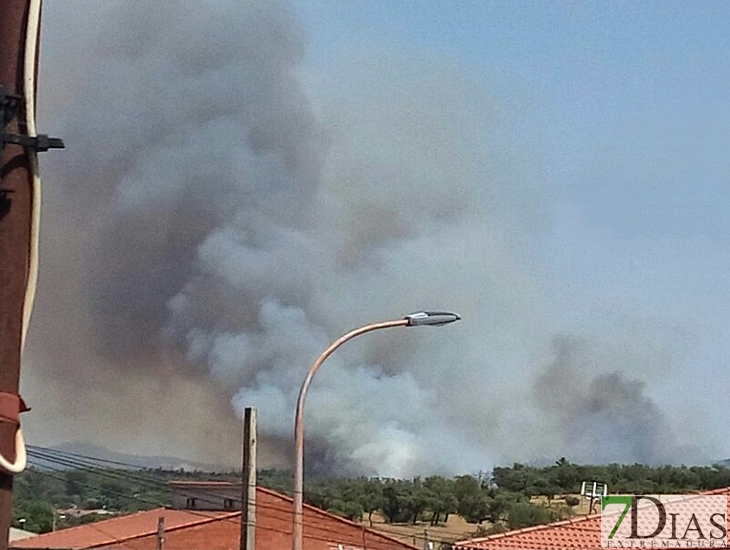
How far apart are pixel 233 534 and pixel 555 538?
8091 millimetres

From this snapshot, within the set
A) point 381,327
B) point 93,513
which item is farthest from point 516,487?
point 381,327

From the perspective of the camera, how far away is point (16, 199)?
351 cm

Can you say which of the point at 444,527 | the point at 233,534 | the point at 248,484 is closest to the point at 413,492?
the point at 444,527

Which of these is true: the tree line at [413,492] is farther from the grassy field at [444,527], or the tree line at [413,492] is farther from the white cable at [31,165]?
the white cable at [31,165]

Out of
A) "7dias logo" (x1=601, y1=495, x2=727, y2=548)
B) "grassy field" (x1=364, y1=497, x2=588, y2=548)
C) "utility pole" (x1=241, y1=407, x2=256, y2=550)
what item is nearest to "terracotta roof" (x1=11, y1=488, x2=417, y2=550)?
"7dias logo" (x1=601, y1=495, x2=727, y2=548)

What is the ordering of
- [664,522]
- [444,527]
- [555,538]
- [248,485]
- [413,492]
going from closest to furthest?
1. [248,485]
2. [664,522]
3. [555,538]
4. [444,527]
5. [413,492]

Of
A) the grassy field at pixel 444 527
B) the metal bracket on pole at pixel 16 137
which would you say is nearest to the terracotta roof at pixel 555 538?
the grassy field at pixel 444 527

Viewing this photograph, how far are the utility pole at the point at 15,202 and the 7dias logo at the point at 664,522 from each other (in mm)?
27114

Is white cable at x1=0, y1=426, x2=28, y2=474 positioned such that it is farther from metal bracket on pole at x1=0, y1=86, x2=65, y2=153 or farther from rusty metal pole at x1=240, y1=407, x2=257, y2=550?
rusty metal pole at x1=240, y1=407, x2=257, y2=550

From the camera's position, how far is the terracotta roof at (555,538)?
29938 mm

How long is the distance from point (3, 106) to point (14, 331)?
24.2 inches

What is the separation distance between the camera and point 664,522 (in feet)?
97.9

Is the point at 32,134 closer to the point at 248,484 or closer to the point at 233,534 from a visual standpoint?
the point at 248,484

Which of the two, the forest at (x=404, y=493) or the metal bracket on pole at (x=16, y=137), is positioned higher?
the forest at (x=404, y=493)
